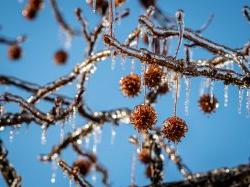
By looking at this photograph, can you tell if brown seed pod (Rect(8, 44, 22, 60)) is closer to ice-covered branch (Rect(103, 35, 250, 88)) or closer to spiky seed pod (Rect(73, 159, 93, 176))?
spiky seed pod (Rect(73, 159, 93, 176))

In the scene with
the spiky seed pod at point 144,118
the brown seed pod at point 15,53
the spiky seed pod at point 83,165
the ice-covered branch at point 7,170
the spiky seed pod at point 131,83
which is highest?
the brown seed pod at point 15,53

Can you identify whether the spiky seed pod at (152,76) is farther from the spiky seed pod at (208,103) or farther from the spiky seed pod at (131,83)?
the spiky seed pod at (208,103)

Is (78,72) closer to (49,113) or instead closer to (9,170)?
(49,113)

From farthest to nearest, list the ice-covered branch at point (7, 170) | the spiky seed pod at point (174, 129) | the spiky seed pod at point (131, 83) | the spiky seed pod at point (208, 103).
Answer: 1. the ice-covered branch at point (7, 170)
2. the spiky seed pod at point (208, 103)
3. the spiky seed pod at point (131, 83)
4. the spiky seed pod at point (174, 129)

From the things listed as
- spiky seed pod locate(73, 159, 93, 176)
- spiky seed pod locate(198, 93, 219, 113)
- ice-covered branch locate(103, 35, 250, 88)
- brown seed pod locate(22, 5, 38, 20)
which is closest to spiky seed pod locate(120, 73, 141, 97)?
spiky seed pod locate(198, 93, 219, 113)

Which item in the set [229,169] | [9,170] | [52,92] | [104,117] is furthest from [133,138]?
[229,169]

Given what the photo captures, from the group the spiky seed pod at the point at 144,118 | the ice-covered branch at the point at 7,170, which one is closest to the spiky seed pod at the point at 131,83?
the spiky seed pod at the point at 144,118
